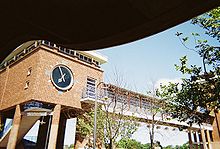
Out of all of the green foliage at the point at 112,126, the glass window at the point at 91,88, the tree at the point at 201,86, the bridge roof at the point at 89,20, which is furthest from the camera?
the glass window at the point at 91,88

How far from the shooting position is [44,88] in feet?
57.4

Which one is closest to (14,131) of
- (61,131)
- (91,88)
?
(61,131)

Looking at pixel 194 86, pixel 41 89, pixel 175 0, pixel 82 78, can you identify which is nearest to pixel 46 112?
pixel 41 89

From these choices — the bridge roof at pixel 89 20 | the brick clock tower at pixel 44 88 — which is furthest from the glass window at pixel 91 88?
the bridge roof at pixel 89 20

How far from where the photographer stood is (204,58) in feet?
24.3

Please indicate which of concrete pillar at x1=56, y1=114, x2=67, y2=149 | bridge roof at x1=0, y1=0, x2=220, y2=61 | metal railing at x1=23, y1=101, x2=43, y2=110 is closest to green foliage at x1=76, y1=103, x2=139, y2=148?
metal railing at x1=23, y1=101, x2=43, y2=110

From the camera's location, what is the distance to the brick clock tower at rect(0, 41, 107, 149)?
691 inches

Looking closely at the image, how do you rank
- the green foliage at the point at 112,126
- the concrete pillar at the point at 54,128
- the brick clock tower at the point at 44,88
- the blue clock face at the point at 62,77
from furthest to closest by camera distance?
the blue clock face at the point at 62,77, the brick clock tower at the point at 44,88, the concrete pillar at the point at 54,128, the green foliage at the point at 112,126

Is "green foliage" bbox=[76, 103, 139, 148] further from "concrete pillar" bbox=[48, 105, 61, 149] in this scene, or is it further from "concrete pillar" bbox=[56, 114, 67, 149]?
"concrete pillar" bbox=[56, 114, 67, 149]

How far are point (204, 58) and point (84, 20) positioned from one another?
588 cm

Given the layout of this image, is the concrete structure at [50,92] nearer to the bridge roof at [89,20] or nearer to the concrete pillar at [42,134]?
the concrete pillar at [42,134]

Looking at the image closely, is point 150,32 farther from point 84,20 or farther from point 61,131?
point 61,131

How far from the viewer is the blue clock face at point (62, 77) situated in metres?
18.6

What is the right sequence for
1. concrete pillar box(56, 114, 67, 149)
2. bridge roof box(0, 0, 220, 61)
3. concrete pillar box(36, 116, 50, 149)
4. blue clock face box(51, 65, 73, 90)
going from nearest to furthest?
1. bridge roof box(0, 0, 220, 61)
2. blue clock face box(51, 65, 73, 90)
3. concrete pillar box(36, 116, 50, 149)
4. concrete pillar box(56, 114, 67, 149)
